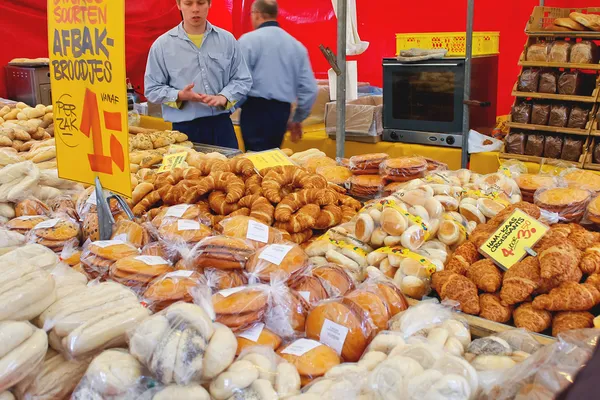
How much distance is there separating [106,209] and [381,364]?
4.13 feet

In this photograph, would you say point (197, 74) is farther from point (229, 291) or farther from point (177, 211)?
point (229, 291)

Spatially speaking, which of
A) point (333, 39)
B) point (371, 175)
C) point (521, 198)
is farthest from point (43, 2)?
point (521, 198)

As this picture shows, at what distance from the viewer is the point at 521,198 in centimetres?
261

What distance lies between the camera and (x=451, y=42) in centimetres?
490

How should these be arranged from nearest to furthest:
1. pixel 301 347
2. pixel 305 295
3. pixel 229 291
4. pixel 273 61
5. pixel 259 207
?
pixel 301 347, pixel 229 291, pixel 305 295, pixel 259 207, pixel 273 61

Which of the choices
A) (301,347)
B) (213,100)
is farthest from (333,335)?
(213,100)

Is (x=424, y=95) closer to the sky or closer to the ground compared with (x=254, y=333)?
closer to the sky

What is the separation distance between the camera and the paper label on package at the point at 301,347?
1.40 metres

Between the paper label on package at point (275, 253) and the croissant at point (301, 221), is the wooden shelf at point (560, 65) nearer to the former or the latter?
the croissant at point (301, 221)

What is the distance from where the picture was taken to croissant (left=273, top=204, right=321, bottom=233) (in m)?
2.29

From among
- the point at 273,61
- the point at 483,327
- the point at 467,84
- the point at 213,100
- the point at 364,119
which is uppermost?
the point at 273,61

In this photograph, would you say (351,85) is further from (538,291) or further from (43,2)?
(43,2)

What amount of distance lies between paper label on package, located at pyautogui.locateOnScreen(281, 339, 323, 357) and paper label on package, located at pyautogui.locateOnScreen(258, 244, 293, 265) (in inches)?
12.0

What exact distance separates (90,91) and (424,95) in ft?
11.2
